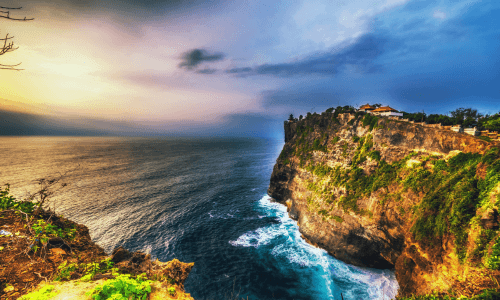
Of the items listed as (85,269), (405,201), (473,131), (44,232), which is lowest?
(405,201)

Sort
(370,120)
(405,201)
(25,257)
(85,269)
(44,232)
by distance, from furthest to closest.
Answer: (370,120)
(405,201)
(44,232)
(85,269)
(25,257)

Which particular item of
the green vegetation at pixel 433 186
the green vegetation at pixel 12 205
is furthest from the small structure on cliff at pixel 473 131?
the green vegetation at pixel 12 205

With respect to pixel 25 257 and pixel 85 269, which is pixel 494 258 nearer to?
pixel 85 269

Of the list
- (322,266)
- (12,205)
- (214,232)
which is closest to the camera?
(12,205)

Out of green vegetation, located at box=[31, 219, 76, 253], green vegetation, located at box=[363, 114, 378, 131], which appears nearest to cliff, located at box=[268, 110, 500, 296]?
green vegetation, located at box=[363, 114, 378, 131]

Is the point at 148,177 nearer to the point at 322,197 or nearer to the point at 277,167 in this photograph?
the point at 277,167

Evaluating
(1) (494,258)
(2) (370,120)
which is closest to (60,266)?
(1) (494,258)
